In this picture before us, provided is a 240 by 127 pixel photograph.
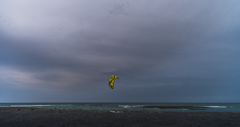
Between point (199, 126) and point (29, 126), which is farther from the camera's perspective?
point (199, 126)

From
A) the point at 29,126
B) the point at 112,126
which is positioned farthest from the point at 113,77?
the point at 29,126

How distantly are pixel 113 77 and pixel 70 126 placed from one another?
20558 mm

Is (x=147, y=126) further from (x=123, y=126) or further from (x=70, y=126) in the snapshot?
(x=70, y=126)

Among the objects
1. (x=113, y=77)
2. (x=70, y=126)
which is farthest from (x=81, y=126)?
(x=113, y=77)

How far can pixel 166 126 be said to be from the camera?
22.1 m

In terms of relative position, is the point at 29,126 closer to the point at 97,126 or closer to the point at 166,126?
the point at 97,126

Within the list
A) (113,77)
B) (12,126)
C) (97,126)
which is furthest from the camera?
(113,77)

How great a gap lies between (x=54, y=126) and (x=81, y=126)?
2956 millimetres

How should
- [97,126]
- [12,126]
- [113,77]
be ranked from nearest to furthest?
[12,126]
[97,126]
[113,77]

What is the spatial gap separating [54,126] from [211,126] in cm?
1813

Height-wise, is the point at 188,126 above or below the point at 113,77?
below

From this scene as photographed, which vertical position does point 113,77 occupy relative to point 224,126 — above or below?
above

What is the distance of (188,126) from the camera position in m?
22.2

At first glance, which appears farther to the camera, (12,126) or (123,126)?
(123,126)
